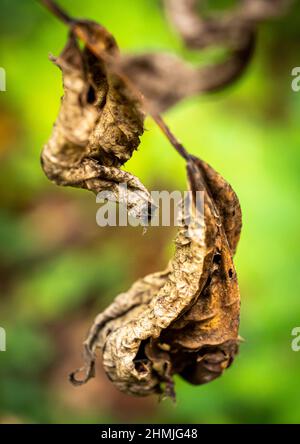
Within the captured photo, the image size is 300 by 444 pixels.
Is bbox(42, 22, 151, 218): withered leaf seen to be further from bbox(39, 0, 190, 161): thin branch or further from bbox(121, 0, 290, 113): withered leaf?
bbox(121, 0, 290, 113): withered leaf

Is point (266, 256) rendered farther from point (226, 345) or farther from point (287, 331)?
point (226, 345)

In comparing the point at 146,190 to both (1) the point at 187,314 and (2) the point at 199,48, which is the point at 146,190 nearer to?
(1) the point at 187,314

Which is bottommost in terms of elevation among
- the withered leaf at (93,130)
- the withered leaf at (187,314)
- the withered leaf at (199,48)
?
the withered leaf at (187,314)

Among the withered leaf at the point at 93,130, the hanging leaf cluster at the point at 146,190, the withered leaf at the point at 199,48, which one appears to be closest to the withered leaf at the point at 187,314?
the hanging leaf cluster at the point at 146,190

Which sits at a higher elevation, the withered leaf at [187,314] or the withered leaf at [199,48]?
the withered leaf at [199,48]

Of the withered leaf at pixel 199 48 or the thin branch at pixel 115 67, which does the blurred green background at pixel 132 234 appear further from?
the thin branch at pixel 115 67

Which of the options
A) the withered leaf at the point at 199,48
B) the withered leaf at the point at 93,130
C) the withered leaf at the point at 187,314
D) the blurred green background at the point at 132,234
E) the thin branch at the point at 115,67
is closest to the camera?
the thin branch at the point at 115,67

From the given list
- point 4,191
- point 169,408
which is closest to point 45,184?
point 4,191

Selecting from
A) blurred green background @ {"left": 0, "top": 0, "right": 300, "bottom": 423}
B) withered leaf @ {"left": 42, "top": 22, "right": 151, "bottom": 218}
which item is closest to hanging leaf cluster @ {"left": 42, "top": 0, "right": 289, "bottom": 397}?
withered leaf @ {"left": 42, "top": 22, "right": 151, "bottom": 218}
